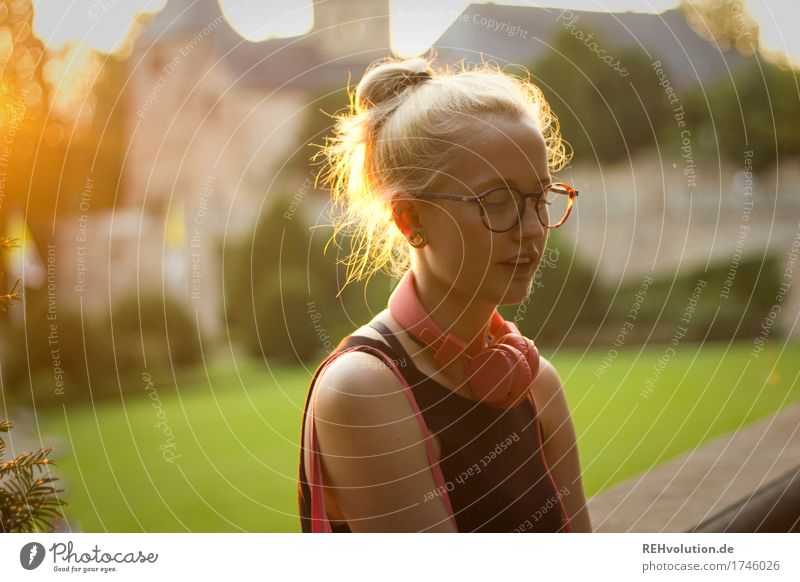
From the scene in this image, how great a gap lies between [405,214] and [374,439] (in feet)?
0.92

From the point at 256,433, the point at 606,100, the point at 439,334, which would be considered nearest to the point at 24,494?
the point at 439,334

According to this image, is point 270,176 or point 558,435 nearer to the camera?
point 558,435

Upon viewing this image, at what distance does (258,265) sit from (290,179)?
129cm

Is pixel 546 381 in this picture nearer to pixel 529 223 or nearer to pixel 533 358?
pixel 533 358

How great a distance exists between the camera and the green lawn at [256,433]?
12.1ft

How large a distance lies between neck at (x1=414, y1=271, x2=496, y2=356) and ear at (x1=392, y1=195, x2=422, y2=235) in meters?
0.06

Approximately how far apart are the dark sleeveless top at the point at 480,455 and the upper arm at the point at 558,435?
0.02 metres

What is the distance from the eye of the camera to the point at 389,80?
96cm

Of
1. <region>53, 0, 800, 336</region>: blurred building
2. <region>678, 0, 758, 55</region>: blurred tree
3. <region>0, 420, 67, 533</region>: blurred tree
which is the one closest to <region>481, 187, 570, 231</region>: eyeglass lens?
<region>0, 420, 67, 533</region>: blurred tree

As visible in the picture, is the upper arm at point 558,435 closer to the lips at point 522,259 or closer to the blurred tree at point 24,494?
the lips at point 522,259

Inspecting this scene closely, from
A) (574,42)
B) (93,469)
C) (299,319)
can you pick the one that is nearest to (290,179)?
(299,319)

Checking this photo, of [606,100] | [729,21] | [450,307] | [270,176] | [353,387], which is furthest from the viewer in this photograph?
[270,176]

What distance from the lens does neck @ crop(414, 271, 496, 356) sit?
3.24 feet

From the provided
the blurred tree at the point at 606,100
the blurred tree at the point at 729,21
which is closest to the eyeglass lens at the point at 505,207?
the blurred tree at the point at 729,21
